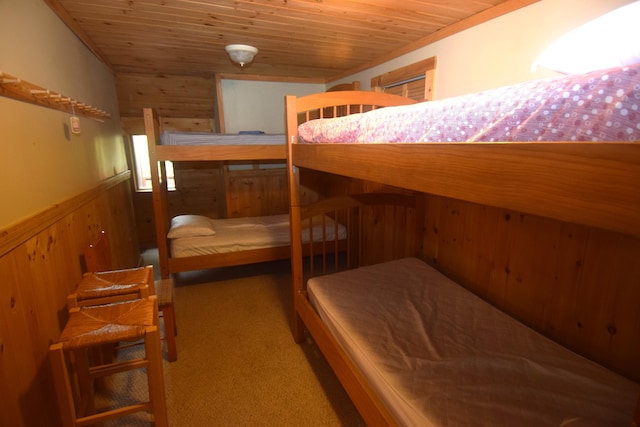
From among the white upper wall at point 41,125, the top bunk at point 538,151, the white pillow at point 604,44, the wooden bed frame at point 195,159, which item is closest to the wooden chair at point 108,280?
the white upper wall at point 41,125

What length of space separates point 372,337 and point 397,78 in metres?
2.21

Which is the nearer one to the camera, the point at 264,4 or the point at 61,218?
the point at 61,218

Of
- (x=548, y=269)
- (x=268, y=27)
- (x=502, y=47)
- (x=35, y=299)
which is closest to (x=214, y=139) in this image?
(x=268, y=27)

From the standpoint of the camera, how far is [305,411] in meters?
1.56

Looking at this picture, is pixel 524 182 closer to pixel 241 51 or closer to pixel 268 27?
pixel 268 27

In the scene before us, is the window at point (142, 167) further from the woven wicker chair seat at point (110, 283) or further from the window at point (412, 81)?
the window at point (412, 81)

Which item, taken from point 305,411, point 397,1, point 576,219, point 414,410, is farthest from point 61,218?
point 397,1

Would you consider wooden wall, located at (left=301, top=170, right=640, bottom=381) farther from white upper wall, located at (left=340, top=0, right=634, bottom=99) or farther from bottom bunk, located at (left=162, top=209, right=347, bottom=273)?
bottom bunk, located at (left=162, top=209, right=347, bottom=273)

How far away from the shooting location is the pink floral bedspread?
1.65 feet

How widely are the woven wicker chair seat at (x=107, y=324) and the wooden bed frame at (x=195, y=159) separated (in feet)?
4.68

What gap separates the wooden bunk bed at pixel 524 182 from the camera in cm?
45

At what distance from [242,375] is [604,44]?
2.16m

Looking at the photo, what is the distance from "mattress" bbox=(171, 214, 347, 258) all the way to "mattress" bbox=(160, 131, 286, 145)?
862 mm

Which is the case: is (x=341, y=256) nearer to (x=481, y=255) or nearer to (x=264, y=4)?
(x=481, y=255)
